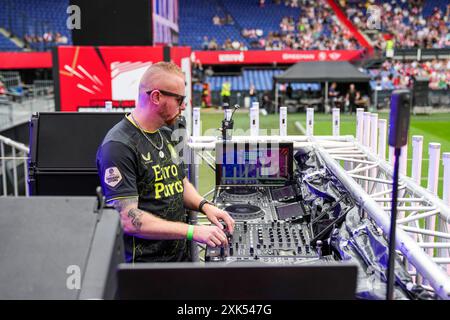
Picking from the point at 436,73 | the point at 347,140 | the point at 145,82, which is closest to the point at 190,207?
the point at 145,82

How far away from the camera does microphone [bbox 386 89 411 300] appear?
4.75 ft

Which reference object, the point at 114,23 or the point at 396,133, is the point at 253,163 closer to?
the point at 396,133

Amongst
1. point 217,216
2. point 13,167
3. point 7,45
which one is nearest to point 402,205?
point 217,216

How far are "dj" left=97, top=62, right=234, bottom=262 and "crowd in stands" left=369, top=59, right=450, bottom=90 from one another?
20.2 meters

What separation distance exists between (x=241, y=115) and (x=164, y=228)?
17.8 metres

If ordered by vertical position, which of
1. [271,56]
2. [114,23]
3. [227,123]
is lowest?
[227,123]

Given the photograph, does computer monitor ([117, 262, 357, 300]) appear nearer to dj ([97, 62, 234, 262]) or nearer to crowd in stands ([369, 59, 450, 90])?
dj ([97, 62, 234, 262])

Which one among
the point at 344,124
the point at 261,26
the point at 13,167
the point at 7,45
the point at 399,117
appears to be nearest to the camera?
the point at 399,117

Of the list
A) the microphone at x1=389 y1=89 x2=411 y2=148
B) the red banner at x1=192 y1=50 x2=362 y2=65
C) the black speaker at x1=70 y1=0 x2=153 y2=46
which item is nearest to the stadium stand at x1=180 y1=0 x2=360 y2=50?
the red banner at x1=192 y1=50 x2=362 y2=65

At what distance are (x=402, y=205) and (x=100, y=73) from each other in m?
6.93

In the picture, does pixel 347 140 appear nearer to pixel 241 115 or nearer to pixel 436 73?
pixel 241 115

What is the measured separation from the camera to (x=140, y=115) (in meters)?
2.70

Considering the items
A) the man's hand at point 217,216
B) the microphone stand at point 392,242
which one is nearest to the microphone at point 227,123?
the man's hand at point 217,216

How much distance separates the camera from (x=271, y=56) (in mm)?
25672
